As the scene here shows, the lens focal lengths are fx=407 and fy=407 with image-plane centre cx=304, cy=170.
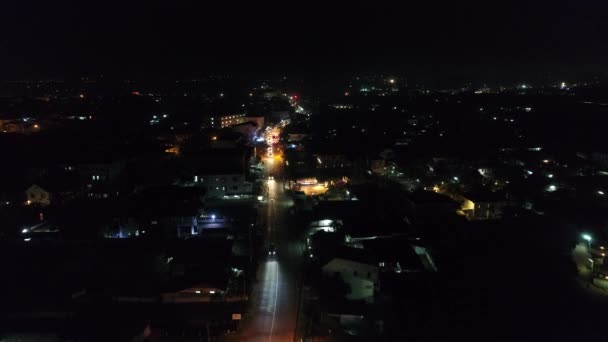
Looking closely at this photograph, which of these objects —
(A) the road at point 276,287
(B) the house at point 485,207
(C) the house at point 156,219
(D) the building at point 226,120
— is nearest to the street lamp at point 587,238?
(B) the house at point 485,207

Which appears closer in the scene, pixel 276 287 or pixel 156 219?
pixel 276 287

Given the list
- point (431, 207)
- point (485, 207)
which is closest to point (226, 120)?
point (431, 207)

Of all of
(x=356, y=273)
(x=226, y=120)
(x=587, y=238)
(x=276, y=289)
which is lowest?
(x=276, y=289)

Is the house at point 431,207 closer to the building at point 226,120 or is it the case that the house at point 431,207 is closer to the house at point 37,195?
the house at point 37,195

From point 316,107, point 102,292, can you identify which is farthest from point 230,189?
point 316,107

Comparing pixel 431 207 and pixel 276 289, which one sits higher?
pixel 431 207

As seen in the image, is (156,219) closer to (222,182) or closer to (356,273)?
(222,182)

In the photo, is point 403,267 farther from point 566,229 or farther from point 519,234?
point 566,229
